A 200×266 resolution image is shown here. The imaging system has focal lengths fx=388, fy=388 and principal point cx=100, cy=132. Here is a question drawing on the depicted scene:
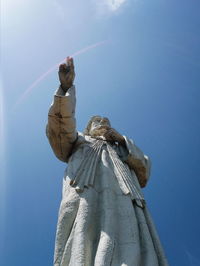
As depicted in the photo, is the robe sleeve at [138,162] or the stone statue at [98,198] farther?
the robe sleeve at [138,162]

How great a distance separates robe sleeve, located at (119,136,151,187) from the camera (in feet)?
25.1

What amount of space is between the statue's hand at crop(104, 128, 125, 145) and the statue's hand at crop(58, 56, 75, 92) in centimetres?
165

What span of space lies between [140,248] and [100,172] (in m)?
1.69

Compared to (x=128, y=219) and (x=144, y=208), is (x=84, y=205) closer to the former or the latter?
(x=128, y=219)

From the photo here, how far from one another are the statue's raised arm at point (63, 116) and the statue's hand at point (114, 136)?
103cm

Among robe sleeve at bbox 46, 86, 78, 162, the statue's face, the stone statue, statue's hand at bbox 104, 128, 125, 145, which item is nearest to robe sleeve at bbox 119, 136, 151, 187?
the stone statue

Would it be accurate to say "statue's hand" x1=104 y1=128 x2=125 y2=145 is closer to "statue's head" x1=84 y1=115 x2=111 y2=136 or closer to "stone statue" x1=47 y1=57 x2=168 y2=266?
→ "stone statue" x1=47 y1=57 x2=168 y2=266

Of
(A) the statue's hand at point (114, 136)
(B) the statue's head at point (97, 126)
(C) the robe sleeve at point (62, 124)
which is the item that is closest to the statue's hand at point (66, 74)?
(C) the robe sleeve at point (62, 124)

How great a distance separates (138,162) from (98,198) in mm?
1724

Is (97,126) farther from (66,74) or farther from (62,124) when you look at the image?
(66,74)

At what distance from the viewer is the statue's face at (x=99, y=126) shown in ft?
28.3

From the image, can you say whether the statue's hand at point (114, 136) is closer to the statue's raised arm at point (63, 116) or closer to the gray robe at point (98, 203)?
the gray robe at point (98, 203)

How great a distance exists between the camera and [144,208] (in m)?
6.30

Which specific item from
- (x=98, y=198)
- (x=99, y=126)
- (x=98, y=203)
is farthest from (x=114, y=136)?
(x=98, y=203)
